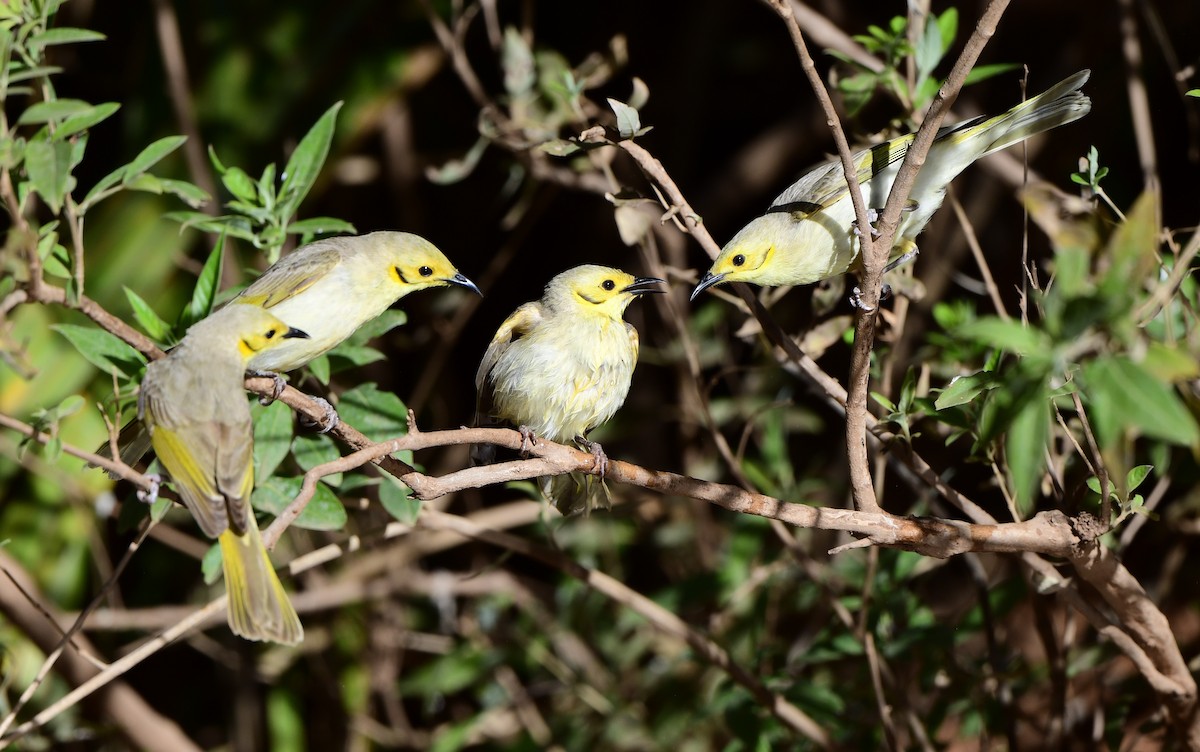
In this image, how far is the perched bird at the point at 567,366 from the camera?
333cm

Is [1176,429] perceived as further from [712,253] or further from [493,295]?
[493,295]

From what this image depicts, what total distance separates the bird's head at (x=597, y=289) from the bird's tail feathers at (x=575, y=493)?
0.54m

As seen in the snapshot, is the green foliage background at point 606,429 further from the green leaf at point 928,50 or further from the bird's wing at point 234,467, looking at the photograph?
the bird's wing at point 234,467

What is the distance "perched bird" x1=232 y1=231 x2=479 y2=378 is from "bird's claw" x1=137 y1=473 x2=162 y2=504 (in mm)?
350

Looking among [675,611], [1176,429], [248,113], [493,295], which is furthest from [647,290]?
[493,295]

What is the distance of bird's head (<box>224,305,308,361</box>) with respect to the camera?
2697 millimetres

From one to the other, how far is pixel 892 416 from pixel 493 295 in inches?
170

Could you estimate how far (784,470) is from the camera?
4.38 metres

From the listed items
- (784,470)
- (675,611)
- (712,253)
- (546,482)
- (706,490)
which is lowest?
(675,611)

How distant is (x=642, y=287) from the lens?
3541mm

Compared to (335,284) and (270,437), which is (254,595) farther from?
(335,284)

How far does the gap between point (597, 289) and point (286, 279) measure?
0.94 metres

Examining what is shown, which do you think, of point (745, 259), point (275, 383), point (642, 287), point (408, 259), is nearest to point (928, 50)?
point (745, 259)

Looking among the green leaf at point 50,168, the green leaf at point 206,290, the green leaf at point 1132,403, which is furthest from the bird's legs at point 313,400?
the green leaf at point 1132,403
